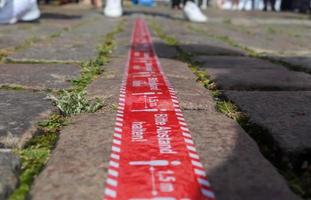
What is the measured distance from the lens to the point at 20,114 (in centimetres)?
202

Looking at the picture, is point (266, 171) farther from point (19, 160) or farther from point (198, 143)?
point (19, 160)

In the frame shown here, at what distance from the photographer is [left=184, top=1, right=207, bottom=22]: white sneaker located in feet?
32.0

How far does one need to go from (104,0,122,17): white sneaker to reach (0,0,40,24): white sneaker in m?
3.45

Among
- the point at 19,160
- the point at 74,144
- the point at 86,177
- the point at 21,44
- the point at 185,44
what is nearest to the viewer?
the point at 86,177

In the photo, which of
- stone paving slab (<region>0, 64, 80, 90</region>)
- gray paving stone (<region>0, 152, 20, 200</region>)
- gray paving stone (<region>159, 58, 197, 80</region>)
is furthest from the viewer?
gray paving stone (<region>159, 58, 197, 80</region>)

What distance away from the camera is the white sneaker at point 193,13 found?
9.75 m

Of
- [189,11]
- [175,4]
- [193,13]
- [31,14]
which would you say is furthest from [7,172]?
[175,4]

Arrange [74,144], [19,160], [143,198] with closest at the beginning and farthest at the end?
[143,198] < [19,160] < [74,144]

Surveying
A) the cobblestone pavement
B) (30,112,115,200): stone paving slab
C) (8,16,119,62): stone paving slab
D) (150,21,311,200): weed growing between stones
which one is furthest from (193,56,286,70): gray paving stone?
(30,112,115,200): stone paving slab

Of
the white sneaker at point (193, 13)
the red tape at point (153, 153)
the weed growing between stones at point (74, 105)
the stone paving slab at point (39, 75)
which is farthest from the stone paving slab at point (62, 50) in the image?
the white sneaker at point (193, 13)

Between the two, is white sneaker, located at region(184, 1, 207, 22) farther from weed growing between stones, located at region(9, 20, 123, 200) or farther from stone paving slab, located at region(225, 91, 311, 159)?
stone paving slab, located at region(225, 91, 311, 159)

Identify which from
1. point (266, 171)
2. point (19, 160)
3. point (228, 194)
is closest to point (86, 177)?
point (19, 160)

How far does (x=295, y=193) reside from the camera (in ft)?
4.37

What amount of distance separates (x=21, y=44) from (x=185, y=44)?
162 cm
